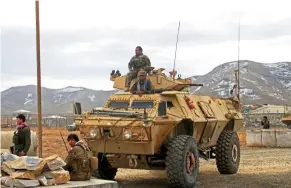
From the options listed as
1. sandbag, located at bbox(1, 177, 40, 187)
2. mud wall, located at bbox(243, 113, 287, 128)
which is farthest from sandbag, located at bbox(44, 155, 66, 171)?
mud wall, located at bbox(243, 113, 287, 128)

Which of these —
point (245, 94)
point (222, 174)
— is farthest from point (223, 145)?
point (245, 94)

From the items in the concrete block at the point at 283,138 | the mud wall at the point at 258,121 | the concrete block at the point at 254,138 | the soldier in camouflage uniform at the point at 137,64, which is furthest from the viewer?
the mud wall at the point at 258,121

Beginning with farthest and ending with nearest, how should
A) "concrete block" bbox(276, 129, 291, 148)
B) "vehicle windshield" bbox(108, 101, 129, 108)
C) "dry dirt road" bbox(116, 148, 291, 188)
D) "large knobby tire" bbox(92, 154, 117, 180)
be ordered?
"concrete block" bbox(276, 129, 291, 148), "large knobby tire" bbox(92, 154, 117, 180), "vehicle windshield" bbox(108, 101, 129, 108), "dry dirt road" bbox(116, 148, 291, 188)

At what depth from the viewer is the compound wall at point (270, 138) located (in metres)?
25.4

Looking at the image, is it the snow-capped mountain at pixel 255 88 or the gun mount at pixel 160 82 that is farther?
the snow-capped mountain at pixel 255 88

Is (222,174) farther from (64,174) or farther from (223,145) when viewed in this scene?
(64,174)

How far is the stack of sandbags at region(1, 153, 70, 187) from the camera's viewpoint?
732 cm

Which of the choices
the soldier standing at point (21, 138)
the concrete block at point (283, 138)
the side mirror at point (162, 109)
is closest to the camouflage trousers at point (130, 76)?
the side mirror at point (162, 109)

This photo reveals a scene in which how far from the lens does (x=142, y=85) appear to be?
1318 cm

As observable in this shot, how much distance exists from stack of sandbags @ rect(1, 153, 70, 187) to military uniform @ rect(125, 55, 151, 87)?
20.6 ft

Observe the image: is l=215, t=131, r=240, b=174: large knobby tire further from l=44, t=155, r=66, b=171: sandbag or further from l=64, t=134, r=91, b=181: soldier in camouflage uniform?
l=44, t=155, r=66, b=171: sandbag

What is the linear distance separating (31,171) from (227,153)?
8.05 metres

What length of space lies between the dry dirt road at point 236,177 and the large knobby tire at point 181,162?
0.83 m

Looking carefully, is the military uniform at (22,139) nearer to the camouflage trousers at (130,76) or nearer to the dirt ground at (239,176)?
the dirt ground at (239,176)
